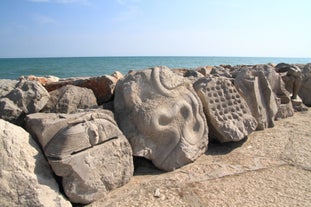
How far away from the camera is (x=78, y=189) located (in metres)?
2.21

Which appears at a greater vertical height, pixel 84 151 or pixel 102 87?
pixel 102 87

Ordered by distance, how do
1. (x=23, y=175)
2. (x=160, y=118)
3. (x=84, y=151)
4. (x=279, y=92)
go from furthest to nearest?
(x=279, y=92), (x=160, y=118), (x=84, y=151), (x=23, y=175)

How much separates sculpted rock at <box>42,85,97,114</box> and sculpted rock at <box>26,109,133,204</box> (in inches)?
14.6

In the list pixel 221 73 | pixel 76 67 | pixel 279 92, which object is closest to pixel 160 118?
pixel 279 92

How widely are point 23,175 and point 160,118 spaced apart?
1326 mm

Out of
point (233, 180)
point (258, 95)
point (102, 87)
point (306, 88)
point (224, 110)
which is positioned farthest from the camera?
point (306, 88)

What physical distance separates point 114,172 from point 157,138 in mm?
599

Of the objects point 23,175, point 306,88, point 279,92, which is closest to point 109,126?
point 23,175

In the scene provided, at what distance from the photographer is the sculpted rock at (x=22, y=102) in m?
2.62

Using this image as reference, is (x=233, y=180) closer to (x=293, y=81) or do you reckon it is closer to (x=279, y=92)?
(x=279, y=92)

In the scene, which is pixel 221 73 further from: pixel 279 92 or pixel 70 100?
pixel 70 100

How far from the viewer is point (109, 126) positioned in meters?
2.52

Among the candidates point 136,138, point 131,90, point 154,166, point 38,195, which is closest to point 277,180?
point 154,166

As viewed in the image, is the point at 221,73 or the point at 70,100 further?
the point at 221,73
